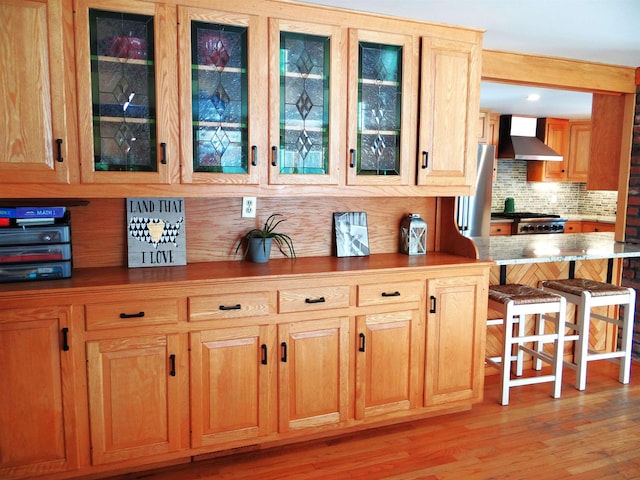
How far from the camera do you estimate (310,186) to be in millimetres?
2635

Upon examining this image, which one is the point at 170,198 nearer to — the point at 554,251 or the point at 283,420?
the point at 283,420

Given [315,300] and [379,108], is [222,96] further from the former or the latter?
[315,300]

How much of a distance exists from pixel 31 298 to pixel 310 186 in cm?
133

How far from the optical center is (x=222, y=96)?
8.04 ft

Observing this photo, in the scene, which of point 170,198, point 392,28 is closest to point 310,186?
point 170,198

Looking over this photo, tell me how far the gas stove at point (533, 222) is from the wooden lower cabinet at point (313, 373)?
461cm

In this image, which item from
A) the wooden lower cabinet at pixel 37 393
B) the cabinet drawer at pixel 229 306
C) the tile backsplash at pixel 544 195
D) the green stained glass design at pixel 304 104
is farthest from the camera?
the tile backsplash at pixel 544 195

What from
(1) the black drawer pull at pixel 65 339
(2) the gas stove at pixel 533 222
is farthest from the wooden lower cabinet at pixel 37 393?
(2) the gas stove at pixel 533 222

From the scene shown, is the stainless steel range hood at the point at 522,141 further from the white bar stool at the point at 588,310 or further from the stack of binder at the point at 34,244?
the stack of binder at the point at 34,244

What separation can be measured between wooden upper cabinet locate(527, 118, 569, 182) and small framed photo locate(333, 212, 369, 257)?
4914 millimetres

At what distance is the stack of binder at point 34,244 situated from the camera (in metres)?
2.17

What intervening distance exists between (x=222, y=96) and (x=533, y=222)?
209 inches

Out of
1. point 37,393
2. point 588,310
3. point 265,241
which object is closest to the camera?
point 37,393

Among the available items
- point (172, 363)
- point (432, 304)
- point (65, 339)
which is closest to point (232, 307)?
point (172, 363)
